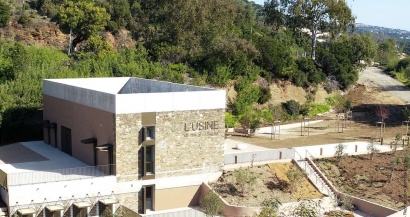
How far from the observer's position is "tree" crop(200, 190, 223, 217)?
874 inches

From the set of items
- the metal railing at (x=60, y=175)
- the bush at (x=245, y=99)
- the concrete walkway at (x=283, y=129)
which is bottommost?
the concrete walkway at (x=283, y=129)

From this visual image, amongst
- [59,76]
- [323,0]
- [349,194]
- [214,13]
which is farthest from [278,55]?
[349,194]

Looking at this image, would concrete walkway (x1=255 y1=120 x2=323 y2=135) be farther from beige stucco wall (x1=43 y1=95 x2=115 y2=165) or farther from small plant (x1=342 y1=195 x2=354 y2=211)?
beige stucco wall (x1=43 y1=95 x2=115 y2=165)

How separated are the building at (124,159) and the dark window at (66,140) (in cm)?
36

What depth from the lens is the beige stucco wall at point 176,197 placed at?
958 inches

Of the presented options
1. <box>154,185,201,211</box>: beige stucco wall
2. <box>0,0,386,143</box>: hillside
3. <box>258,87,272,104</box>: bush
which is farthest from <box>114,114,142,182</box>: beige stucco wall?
<box>258,87,272,104</box>: bush

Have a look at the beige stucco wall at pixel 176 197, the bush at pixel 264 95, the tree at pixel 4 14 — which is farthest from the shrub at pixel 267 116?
the tree at pixel 4 14

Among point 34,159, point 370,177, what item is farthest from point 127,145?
point 370,177

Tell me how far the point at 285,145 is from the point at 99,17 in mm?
22121

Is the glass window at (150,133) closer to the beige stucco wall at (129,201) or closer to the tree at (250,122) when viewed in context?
the beige stucco wall at (129,201)

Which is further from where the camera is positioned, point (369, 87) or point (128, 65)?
point (369, 87)

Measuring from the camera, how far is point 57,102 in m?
28.5

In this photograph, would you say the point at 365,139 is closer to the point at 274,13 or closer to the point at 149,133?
the point at 149,133

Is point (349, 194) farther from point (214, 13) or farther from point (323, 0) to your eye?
point (323, 0)
